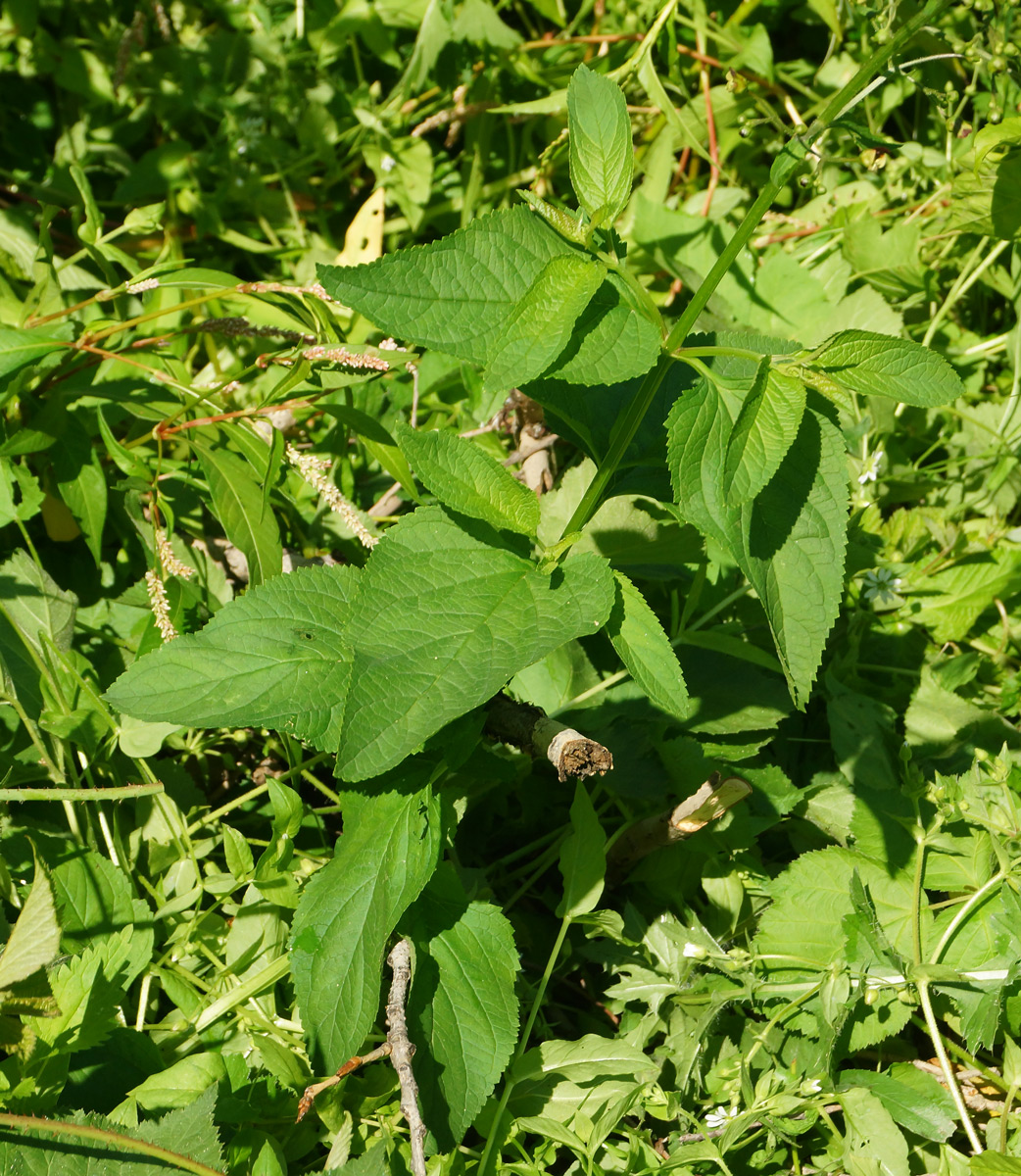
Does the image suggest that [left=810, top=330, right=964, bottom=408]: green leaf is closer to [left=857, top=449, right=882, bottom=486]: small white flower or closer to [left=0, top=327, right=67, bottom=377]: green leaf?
[left=857, top=449, right=882, bottom=486]: small white flower

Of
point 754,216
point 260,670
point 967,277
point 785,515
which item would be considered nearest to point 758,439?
point 785,515

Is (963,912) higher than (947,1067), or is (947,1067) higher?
(963,912)

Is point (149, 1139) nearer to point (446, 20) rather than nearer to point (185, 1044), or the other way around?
point (185, 1044)

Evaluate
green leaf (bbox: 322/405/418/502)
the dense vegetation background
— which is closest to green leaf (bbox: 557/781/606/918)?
the dense vegetation background

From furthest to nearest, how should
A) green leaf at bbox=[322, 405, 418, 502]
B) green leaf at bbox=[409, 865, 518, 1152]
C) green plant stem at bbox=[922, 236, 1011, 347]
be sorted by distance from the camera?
1. green plant stem at bbox=[922, 236, 1011, 347]
2. green leaf at bbox=[322, 405, 418, 502]
3. green leaf at bbox=[409, 865, 518, 1152]

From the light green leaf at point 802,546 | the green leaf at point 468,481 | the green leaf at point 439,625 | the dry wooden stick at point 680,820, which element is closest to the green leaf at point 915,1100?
the dry wooden stick at point 680,820

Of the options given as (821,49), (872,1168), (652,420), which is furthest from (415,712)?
(821,49)

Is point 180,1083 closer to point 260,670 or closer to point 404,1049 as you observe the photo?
point 404,1049
